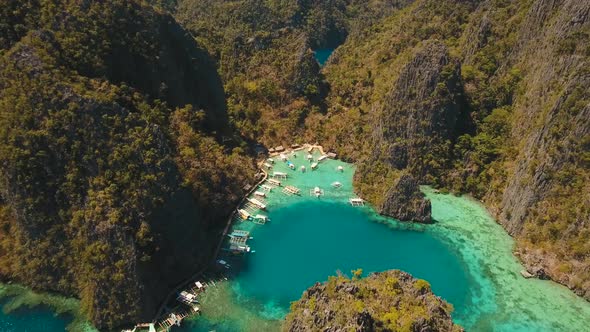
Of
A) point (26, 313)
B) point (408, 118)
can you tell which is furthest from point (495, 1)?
point (26, 313)

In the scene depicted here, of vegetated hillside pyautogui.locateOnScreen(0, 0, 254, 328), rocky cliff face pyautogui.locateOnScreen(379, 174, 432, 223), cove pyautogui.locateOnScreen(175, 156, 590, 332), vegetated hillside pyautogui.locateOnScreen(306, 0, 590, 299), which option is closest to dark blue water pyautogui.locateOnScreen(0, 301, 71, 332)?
vegetated hillside pyautogui.locateOnScreen(0, 0, 254, 328)

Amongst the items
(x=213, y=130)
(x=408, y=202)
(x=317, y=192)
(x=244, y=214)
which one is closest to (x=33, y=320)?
(x=244, y=214)

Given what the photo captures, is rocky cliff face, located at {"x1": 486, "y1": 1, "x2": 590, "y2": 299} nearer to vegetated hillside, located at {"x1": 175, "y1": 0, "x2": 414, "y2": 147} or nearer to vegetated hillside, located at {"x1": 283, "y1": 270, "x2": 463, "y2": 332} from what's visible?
vegetated hillside, located at {"x1": 283, "y1": 270, "x2": 463, "y2": 332}

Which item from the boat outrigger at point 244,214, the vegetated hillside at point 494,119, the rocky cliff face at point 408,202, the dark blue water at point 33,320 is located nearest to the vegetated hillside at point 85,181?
the dark blue water at point 33,320

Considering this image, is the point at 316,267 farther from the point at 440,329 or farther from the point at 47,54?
the point at 47,54

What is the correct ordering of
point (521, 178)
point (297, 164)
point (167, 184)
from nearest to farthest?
point (167, 184) < point (521, 178) < point (297, 164)

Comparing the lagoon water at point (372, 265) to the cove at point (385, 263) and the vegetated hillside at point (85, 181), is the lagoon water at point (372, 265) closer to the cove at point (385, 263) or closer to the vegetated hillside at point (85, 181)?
the cove at point (385, 263)
